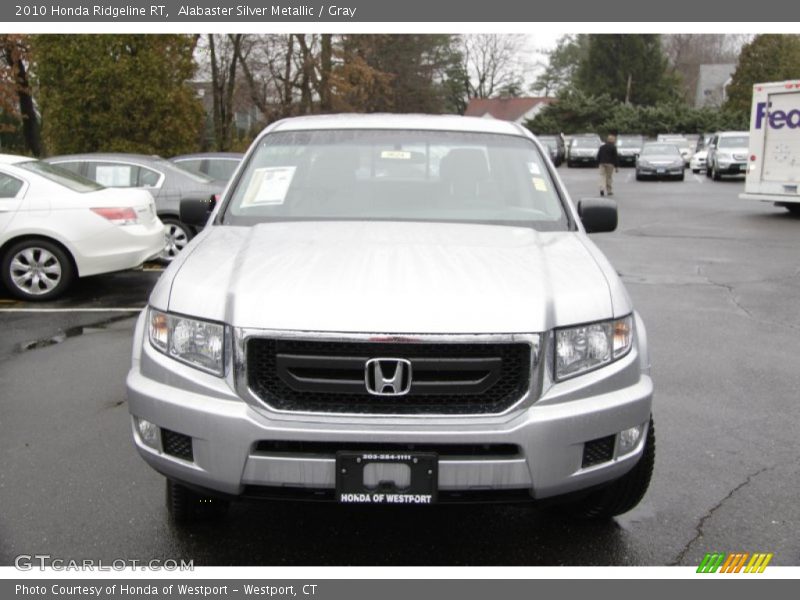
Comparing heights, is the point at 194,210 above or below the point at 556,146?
above

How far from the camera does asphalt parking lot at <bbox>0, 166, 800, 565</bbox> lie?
3.62 meters

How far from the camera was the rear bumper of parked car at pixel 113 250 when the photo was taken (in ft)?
30.1

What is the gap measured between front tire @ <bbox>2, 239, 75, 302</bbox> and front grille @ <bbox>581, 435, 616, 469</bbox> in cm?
734

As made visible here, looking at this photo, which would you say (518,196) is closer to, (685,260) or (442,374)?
(442,374)

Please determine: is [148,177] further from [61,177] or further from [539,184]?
[539,184]

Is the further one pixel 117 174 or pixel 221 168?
pixel 221 168

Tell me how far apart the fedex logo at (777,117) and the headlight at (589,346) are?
17.0 meters

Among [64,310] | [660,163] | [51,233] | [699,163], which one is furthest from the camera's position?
[699,163]

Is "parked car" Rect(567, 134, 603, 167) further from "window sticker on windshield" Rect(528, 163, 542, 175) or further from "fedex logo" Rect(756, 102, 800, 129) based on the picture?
"window sticker on windshield" Rect(528, 163, 542, 175)

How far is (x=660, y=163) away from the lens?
32781mm

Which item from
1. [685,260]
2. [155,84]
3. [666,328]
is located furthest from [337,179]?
[155,84]

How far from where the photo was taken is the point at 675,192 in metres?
27.6

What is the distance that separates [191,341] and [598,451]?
1565mm

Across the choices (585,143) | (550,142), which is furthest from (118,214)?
(550,142)
